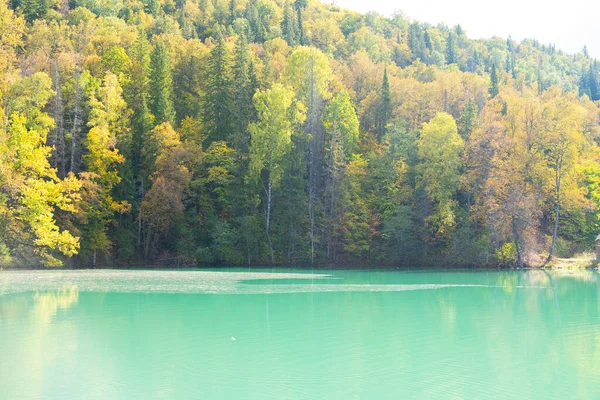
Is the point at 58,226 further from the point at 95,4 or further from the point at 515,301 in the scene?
the point at 95,4

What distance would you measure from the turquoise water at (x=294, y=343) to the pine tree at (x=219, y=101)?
95.4 ft

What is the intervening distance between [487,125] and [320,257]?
59.4 ft

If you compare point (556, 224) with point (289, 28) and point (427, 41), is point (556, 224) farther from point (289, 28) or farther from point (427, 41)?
point (427, 41)

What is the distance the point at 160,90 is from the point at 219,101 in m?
5.36

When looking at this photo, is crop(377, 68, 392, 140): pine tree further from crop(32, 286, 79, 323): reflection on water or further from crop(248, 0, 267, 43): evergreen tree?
crop(32, 286, 79, 323): reflection on water

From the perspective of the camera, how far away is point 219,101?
5947cm

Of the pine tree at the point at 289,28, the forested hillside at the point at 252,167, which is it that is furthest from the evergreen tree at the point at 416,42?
the forested hillside at the point at 252,167

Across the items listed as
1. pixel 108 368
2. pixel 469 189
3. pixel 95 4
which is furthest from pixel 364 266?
pixel 95 4

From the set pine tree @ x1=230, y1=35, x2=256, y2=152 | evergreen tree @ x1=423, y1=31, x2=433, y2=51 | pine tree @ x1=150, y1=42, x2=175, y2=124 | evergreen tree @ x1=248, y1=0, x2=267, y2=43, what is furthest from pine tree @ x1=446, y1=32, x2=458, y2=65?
pine tree @ x1=150, y1=42, x2=175, y2=124

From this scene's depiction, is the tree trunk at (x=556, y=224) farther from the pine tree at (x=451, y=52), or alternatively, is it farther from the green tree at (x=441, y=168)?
the pine tree at (x=451, y=52)

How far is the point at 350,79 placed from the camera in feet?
248

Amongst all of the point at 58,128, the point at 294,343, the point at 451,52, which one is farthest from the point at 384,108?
the point at 451,52

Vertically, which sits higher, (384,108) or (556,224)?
(384,108)

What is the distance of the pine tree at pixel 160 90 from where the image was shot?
57219mm
